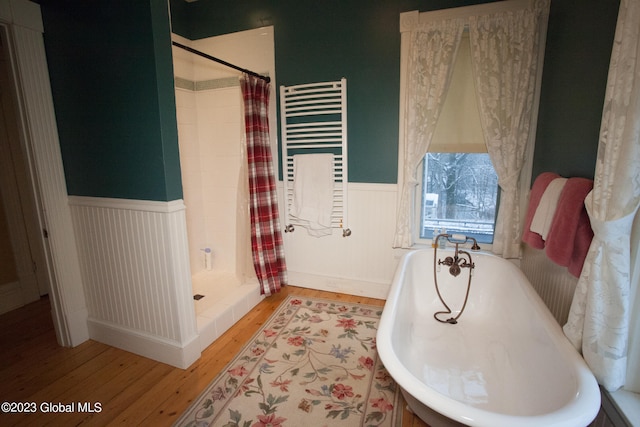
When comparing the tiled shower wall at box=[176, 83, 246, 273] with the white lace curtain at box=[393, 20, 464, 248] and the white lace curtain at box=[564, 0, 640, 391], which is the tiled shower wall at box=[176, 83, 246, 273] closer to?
the white lace curtain at box=[393, 20, 464, 248]

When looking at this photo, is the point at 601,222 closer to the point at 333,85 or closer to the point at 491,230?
the point at 491,230

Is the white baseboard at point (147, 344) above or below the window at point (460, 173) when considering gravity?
below

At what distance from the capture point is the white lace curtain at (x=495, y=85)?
2.06 m

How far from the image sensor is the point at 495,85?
213cm

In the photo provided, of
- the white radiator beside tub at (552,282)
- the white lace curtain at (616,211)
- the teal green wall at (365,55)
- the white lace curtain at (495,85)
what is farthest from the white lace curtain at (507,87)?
the white lace curtain at (616,211)

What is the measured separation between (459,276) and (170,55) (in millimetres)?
2425

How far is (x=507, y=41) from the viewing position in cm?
208

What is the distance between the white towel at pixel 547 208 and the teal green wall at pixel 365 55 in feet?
0.62

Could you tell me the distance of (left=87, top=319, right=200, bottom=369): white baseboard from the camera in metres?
1.90

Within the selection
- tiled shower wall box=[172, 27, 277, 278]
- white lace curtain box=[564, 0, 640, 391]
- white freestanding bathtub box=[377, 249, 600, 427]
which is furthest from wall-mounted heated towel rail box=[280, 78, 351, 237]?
white lace curtain box=[564, 0, 640, 391]

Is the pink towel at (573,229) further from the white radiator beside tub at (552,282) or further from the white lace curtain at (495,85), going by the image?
the white lace curtain at (495,85)

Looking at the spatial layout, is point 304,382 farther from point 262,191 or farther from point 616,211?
point 616,211

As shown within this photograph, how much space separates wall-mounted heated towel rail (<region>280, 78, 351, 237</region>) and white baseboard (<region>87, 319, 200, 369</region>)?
1.50 m

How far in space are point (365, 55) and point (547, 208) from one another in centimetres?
173
